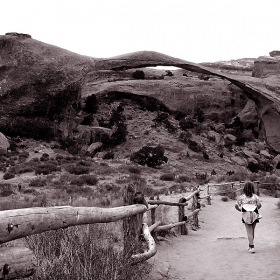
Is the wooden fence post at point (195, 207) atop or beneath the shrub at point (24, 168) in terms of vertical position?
atop

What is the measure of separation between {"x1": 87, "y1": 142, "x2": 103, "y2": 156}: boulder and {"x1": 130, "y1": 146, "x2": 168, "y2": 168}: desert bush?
3238 millimetres

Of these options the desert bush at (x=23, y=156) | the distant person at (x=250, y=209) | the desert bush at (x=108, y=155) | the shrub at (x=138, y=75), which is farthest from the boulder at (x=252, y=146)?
the distant person at (x=250, y=209)

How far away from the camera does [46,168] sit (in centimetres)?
2064

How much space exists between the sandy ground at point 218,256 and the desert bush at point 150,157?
47.0 ft

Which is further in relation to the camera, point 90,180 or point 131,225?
point 90,180

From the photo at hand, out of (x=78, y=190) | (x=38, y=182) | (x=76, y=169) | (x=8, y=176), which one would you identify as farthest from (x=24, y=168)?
(x=78, y=190)

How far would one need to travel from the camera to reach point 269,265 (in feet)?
19.1

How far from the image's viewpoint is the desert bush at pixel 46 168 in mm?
20027

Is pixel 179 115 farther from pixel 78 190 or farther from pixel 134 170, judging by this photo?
pixel 78 190

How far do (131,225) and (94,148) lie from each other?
2338 cm

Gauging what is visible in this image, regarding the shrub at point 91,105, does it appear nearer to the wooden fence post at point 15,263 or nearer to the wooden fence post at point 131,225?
the wooden fence post at point 131,225

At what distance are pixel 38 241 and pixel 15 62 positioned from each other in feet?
79.1

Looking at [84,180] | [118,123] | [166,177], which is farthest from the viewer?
[118,123]

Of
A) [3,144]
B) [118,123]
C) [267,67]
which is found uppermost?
[267,67]
